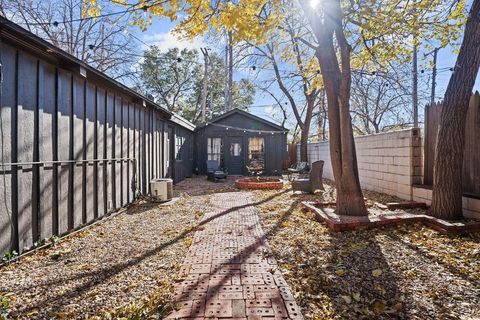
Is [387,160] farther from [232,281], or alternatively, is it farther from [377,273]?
[232,281]

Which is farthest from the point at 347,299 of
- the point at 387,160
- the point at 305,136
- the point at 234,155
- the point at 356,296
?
the point at 305,136

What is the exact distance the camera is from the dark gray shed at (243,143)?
13.7 metres

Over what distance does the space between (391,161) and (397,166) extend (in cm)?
28

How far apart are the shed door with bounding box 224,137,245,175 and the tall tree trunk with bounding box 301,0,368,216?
921 centimetres

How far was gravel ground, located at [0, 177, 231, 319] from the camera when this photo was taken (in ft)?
6.88

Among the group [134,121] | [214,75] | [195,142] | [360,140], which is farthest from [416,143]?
[214,75]

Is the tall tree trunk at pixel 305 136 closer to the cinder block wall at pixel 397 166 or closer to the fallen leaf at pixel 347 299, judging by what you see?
the cinder block wall at pixel 397 166

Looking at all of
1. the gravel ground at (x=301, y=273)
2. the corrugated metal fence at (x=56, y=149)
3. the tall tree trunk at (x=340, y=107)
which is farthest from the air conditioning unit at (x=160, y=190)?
the tall tree trunk at (x=340, y=107)

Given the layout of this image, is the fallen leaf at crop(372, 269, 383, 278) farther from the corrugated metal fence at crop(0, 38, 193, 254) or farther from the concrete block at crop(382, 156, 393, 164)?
the concrete block at crop(382, 156, 393, 164)

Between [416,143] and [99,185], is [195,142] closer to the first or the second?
[99,185]

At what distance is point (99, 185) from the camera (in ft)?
15.7

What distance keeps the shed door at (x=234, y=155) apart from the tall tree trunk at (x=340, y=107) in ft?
30.2

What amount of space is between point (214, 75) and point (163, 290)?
72.7ft

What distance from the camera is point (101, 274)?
8.80 ft
